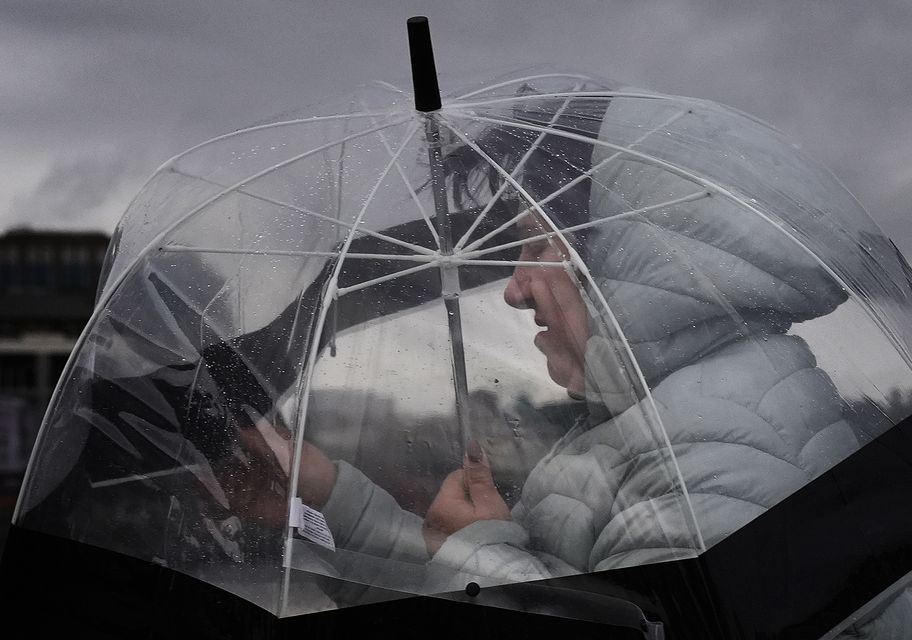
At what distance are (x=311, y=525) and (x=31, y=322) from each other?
29.3ft

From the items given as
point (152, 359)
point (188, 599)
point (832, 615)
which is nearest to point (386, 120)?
point (152, 359)

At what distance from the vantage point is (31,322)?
1085 centimetres

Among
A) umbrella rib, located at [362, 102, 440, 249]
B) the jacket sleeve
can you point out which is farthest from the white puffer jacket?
umbrella rib, located at [362, 102, 440, 249]

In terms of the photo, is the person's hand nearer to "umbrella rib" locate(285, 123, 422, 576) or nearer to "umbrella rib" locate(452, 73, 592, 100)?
"umbrella rib" locate(285, 123, 422, 576)

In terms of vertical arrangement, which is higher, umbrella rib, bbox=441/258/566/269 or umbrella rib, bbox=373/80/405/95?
umbrella rib, bbox=373/80/405/95

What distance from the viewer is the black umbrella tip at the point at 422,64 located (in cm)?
298

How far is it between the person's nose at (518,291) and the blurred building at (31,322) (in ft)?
18.9

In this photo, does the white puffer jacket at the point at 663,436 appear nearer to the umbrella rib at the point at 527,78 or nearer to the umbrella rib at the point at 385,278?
the umbrella rib at the point at 385,278

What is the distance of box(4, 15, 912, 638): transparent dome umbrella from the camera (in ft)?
8.56

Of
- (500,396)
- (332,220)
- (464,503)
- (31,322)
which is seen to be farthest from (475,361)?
(31,322)

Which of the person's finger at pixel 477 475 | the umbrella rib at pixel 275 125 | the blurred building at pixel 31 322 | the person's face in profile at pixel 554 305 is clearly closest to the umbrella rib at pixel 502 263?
the person's face in profile at pixel 554 305

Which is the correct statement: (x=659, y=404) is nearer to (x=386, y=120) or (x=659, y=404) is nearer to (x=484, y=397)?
(x=484, y=397)

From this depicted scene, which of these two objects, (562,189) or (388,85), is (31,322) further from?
(562,189)

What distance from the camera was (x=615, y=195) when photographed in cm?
296
